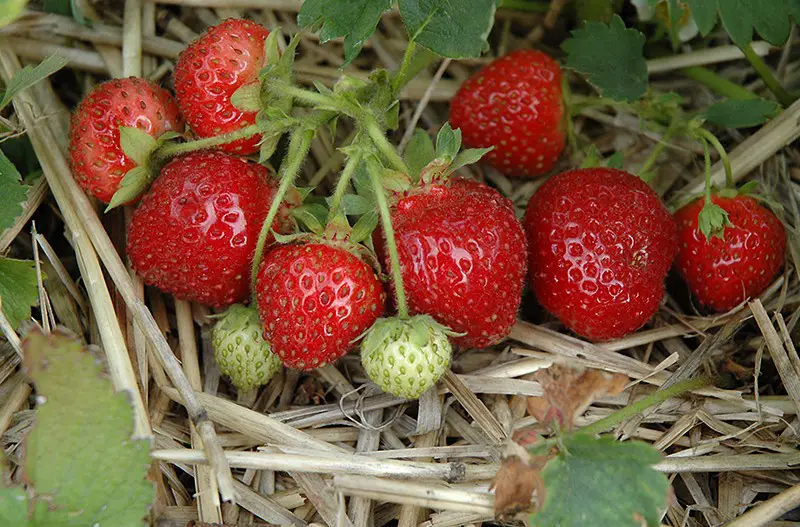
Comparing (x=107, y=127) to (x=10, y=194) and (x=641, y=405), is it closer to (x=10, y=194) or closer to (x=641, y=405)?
(x=10, y=194)

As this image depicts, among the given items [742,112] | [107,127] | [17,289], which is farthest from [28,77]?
[742,112]

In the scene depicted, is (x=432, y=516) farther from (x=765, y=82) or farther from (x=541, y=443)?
(x=765, y=82)

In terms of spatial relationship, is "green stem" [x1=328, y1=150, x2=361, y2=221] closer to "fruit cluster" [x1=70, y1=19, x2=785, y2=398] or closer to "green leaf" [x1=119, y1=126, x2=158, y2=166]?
"fruit cluster" [x1=70, y1=19, x2=785, y2=398]

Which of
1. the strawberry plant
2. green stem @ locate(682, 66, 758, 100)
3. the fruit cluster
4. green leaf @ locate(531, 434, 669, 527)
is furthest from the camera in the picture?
green stem @ locate(682, 66, 758, 100)

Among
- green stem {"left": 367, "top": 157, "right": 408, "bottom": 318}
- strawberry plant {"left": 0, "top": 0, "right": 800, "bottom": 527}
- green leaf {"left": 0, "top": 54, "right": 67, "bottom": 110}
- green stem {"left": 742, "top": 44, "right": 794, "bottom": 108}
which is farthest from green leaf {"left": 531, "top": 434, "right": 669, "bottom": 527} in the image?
green leaf {"left": 0, "top": 54, "right": 67, "bottom": 110}

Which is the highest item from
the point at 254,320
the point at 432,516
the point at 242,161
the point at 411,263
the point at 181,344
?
the point at 242,161

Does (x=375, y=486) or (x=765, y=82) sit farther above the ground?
(x=765, y=82)

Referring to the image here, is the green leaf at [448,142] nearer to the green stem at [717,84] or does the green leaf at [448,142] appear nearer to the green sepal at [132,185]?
the green sepal at [132,185]

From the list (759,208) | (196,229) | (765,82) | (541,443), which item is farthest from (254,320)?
(765,82)

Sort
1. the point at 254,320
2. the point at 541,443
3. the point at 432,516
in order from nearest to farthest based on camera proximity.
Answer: the point at 541,443
the point at 432,516
the point at 254,320
